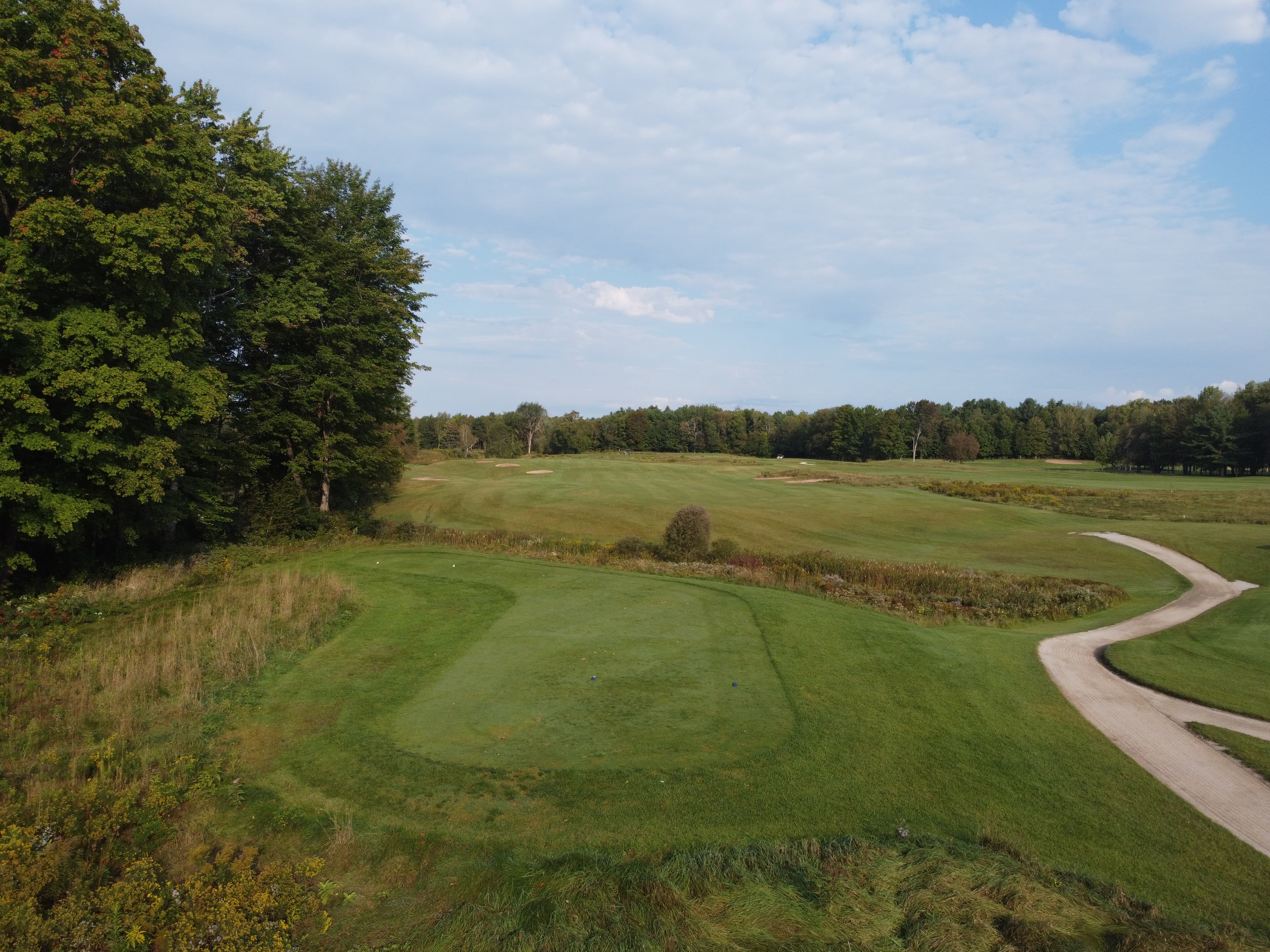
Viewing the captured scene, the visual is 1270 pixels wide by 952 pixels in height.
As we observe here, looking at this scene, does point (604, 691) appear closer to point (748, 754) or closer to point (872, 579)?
point (748, 754)

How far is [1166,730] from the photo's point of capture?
962 cm

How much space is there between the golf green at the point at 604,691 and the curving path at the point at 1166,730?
15.4 feet

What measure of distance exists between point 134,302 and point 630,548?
56.8ft

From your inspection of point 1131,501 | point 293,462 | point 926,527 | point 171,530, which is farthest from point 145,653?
point 1131,501

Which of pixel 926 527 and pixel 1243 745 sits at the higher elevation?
pixel 1243 745

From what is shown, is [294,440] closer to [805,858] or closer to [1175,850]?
[805,858]

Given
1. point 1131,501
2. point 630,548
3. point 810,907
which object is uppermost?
point 1131,501

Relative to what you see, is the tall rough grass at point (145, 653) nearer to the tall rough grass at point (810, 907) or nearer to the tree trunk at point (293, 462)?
the tall rough grass at point (810, 907)

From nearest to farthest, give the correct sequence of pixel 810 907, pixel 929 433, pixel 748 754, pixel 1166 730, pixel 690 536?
1. pixel 810 907
2. pixel 748 754
3. pixel 1166 730
4. pixel 690 536
5. pixel 929 433

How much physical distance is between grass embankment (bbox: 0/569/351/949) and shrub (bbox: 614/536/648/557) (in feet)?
42.7

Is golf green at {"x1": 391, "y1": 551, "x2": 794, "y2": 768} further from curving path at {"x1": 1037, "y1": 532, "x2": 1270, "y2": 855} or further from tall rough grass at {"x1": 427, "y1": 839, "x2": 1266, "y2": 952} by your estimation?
curving path at {"x1": 1037, "y1": 532, "x2": 1270, "y2": 855}

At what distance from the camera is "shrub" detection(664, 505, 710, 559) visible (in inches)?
1002

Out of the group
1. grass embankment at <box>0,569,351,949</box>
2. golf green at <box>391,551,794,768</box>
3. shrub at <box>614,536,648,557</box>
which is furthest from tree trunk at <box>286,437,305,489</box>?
golf green at <box>391,551,794,768</box>

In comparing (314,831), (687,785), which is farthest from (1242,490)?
(314,831)
